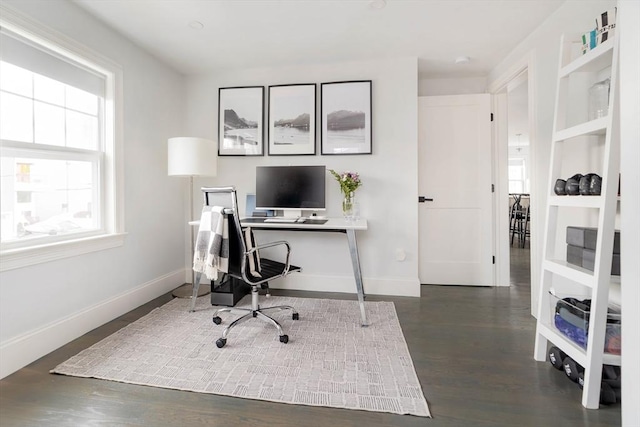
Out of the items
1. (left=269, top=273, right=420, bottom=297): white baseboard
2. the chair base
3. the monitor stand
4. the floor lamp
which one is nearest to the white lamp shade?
the floor lamp

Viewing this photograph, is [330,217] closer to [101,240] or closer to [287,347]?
[287,347]

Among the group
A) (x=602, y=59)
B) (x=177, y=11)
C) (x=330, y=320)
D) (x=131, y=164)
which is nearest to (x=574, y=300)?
(x=602, y=59)

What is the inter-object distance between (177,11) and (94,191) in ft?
5.17

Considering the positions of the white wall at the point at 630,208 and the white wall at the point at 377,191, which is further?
the white wall at the point at 377,191

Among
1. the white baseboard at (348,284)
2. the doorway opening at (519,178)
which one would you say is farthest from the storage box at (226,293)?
the doorway opening at (519,178)

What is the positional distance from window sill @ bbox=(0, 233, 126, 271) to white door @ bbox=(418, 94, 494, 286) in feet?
10.2

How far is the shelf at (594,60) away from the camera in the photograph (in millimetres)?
1451

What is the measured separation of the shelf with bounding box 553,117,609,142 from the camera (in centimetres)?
144

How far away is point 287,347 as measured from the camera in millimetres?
1977

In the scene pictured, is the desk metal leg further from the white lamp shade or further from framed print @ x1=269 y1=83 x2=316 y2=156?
the white lamp shade

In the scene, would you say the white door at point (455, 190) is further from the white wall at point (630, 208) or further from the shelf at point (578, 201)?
the white wall at point (630, 208)

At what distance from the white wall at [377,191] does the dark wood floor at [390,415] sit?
1073 millimetres

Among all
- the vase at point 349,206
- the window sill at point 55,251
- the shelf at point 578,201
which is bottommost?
the window sill at point 55,251

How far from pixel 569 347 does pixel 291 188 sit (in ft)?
7.72
